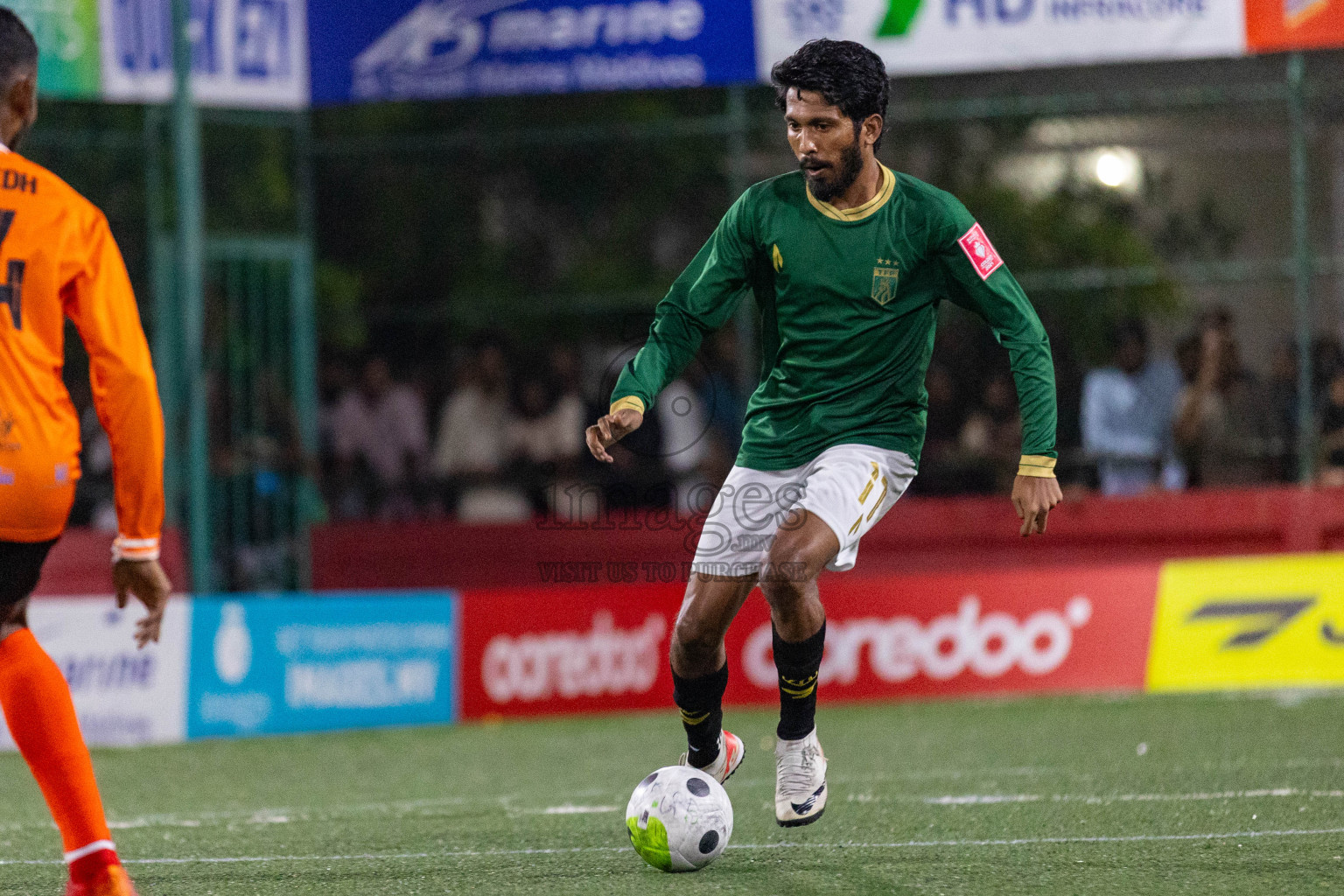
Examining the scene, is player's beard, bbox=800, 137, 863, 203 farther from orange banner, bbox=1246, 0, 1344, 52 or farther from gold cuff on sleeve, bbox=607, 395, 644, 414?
orange banner, bbox=1246, 0, 1344, 52

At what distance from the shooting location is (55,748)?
4.27m

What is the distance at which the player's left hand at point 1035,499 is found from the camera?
5.16 meters

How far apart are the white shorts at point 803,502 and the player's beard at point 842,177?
76cm

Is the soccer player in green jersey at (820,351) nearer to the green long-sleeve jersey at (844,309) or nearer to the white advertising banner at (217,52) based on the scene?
the green long-sleeve jersey at (844,309)

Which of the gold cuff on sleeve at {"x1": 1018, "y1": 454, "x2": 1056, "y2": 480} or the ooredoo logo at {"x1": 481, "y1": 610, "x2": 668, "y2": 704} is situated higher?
the gold cuff on sleeve at {"x1": 1018, "y1": 454, "x2": 1056, "y2": 480}


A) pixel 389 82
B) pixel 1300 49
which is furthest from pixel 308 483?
pixel 1300 49

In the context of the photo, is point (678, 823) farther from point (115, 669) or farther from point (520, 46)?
point (520, 46)

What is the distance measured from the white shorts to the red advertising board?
4.90m

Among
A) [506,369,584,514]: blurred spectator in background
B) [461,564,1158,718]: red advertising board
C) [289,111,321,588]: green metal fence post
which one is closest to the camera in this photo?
[461,564,1158,718]: red advertising board

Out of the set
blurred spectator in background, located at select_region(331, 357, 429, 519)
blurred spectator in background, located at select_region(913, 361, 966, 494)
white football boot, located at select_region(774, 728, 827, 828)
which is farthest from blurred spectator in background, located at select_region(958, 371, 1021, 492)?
white football boot, located at select_region(774, 728, 827, 828)

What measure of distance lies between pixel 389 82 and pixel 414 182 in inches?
215

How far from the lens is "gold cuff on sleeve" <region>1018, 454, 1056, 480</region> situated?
5219 millimetres

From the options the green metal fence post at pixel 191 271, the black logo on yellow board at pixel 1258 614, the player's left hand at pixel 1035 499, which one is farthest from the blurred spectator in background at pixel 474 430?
the player's left hand at pixel 1035 499

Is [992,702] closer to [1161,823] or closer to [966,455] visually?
[966,455]
